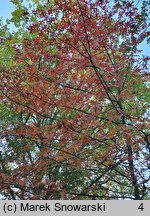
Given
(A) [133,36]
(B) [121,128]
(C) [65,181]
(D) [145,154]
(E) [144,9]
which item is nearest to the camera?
(B) [121,128]

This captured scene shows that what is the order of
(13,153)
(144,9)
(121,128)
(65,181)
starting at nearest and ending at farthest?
1. (121,128)
2. (144,9)
3. (65,181)
4. (13,153)

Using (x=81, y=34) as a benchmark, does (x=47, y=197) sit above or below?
below

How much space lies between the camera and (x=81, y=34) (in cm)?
541

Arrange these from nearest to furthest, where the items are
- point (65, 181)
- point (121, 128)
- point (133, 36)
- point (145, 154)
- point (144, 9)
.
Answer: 1. point (121, 128)
2. point (145, 154)
3. point (144, 9)
4. point (133, 36)
5. point (65, 181)

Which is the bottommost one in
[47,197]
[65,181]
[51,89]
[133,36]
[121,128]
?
[47,197]

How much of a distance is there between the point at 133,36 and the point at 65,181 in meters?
3.81

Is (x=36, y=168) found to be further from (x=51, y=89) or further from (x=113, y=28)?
(x=113, y=28)

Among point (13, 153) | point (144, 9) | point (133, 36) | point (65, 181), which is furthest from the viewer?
point (13, 153)

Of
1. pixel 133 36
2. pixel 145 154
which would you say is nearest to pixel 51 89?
pixel 133 36

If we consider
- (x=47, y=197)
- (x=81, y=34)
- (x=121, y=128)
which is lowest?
(x=47, y=197)

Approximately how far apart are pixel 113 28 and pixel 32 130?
2.92 metres

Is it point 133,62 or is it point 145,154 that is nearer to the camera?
point 145,154

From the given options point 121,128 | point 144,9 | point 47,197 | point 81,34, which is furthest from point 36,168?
point 144,9

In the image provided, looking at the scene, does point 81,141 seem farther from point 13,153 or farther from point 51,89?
point 13,153
